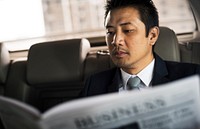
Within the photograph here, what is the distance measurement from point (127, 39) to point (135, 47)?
4cm

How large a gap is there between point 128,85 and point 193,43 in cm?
54

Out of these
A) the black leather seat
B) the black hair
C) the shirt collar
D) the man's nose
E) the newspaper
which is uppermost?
the black hair

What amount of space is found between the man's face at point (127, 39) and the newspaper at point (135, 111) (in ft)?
1.64

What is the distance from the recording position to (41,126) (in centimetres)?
75

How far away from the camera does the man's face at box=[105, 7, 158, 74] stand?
1237 mm

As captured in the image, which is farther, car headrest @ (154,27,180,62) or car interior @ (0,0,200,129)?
car interior @ (0,0,200,129)

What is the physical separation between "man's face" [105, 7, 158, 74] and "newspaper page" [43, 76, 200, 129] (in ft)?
1.63

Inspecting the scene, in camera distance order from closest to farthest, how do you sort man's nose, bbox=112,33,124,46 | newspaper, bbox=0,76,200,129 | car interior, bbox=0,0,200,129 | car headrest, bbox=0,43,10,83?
1. newspaper, bbox=0,76,200,129
2. man's nose, bbox=112,33,124,46
3. car interior, bbox=0,0,200,129
4. car headrest, bbox=0,43,10,83

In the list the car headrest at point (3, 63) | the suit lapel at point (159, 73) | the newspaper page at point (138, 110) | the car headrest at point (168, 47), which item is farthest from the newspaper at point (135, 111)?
the car headrest at point (3, 63)

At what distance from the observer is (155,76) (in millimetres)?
1272

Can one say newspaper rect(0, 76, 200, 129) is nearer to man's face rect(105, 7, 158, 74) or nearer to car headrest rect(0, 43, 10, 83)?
man's face rect(105, 7, 158, 74)

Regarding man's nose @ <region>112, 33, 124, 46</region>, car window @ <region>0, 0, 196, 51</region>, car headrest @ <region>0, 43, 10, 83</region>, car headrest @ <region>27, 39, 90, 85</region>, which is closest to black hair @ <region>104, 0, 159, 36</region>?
man's nose @ <region>112, 33, 124, 46</region>

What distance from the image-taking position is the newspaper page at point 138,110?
709 millimetres

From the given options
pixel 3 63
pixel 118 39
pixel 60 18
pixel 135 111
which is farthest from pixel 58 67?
pixel 135 111
